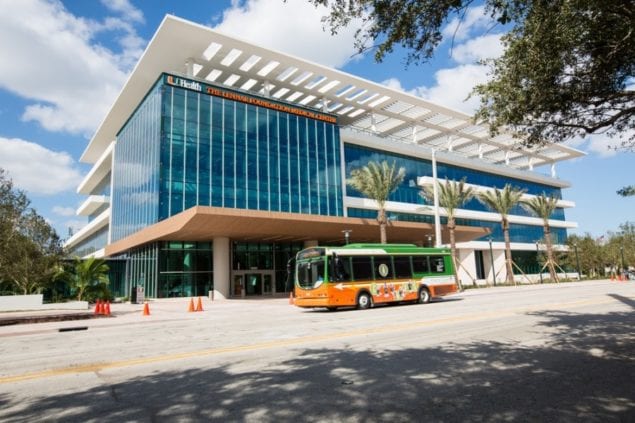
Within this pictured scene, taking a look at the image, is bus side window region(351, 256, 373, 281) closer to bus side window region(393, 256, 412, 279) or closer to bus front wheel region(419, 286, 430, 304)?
bus side window region(393, 256, 412, 279)

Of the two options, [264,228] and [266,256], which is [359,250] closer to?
[264,228]

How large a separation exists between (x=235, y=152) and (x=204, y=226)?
11.3 meters

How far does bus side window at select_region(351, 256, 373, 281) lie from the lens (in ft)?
65.8

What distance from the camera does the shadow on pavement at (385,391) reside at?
484 centimetres

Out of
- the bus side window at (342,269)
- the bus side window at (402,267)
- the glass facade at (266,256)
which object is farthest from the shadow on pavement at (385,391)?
the glass facade at (266,256)

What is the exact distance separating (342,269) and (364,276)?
1.47m

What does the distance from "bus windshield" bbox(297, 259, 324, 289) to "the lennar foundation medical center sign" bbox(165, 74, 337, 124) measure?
2383 centimetres

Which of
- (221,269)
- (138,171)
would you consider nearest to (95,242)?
(138,171)

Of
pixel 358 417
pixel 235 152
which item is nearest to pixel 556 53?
pixel 358 417

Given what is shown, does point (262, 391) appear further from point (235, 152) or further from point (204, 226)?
point (235, 152)

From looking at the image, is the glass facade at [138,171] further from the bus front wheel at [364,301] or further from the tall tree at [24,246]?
the bus front wheel at [364,301]

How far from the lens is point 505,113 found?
10.3 meters

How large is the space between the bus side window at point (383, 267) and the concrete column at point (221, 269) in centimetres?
1738

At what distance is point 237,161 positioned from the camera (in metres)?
39.0
